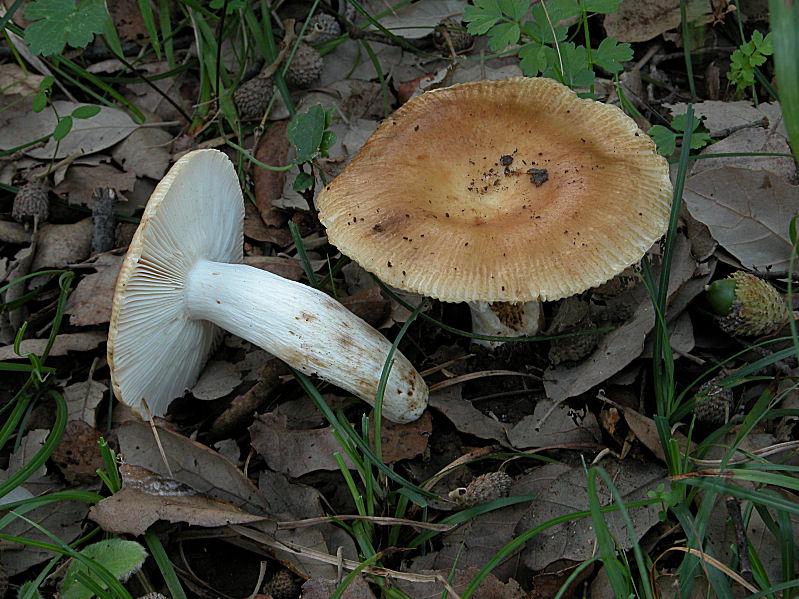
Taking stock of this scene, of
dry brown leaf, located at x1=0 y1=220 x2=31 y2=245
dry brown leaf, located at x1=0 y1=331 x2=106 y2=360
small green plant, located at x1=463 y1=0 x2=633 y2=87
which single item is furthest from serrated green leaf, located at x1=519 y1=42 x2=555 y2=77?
dry brown leaf, located at x1=0 y1=220 x2=31 y2=245

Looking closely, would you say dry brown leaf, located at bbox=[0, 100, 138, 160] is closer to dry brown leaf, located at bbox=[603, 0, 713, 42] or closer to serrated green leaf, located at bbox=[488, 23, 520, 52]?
serrated green leaf, located at bbox=[488, 23, 520, 52]

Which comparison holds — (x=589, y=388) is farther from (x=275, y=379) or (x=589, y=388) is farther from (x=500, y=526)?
(x=275, y=379)

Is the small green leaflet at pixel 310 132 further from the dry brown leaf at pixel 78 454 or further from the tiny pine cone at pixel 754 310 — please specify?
the tiny pine cone at pixel 754 310

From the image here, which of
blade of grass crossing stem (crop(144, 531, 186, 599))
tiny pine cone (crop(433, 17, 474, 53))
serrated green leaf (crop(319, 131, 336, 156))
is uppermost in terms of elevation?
serrated green leaf (crop(319, 131, 336, 156))

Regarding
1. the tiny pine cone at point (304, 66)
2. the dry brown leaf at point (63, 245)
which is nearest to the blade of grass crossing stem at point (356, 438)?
the dry brown leaf at point (63, 245)

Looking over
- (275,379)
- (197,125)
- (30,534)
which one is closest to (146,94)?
(197,125)
